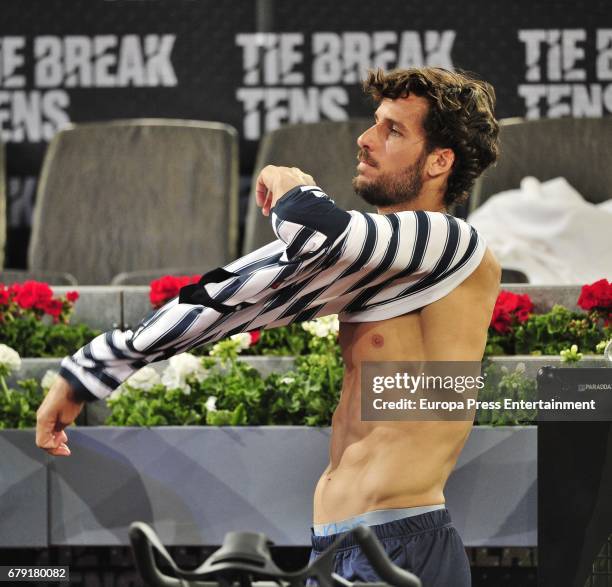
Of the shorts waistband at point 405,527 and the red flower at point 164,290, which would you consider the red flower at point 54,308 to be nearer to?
the red flower at point 164,290

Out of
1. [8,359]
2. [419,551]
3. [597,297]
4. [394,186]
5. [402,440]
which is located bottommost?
[419,551]

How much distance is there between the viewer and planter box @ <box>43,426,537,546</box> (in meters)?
1.96

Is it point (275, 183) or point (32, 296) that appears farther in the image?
point (32, 296)

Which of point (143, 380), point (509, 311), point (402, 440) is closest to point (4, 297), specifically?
point (143, 380)

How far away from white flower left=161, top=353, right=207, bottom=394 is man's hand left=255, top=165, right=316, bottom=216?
0.82 metres

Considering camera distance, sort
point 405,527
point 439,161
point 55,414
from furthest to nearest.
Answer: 1. point 439,161
2. point 405,527
3. point 55,414

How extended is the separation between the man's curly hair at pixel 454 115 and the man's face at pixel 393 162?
18 mm

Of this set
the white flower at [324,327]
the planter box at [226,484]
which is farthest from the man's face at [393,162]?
the white flower at [324,327]

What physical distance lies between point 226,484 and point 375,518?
Result: 604 mm

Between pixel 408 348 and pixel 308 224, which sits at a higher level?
pixel 308 224

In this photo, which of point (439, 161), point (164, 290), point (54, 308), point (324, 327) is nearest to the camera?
point (439, 161)

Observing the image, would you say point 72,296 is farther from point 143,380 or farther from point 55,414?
point 55,414

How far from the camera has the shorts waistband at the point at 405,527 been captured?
4.65 ft

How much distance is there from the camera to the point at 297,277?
4.40ft
